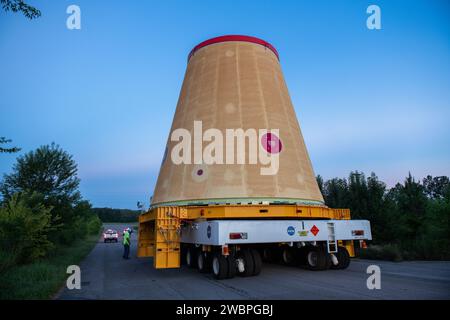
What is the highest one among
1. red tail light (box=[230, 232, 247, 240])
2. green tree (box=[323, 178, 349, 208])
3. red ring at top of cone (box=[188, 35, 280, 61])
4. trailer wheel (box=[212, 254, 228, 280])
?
red ring at top of cone (box=[188, 35, 280, 61])

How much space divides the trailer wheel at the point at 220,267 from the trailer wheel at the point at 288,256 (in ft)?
12.6

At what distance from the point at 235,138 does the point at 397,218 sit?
1531cm

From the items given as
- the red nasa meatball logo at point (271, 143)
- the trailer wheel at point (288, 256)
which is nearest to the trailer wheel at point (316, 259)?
the trailer wheel at point (288, 256)

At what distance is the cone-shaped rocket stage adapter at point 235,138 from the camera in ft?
35.3

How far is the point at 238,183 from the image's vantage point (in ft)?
34.8

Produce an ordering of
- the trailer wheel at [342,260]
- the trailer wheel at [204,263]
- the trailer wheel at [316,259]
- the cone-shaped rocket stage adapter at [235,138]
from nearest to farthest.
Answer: the trailer wheel at [204,263]
the trailer wheel at [316,259]
the trailer wheel at [342,260]
the cone-shaped rocket stage adapter at [235,138]

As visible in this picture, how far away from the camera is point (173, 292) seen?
7180mm

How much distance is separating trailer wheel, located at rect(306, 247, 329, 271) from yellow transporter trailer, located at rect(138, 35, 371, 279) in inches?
1.3

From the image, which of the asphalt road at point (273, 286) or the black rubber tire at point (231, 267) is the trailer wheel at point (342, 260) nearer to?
the asphalt road at point (273, 286)

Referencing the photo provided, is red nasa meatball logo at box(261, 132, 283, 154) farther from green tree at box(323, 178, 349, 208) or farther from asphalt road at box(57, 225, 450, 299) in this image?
green tree at box(323, 178, 349, 208)

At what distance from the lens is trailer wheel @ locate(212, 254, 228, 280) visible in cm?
858

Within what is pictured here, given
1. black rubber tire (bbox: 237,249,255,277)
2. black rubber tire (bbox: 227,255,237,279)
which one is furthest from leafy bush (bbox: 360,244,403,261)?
black rubber tire (bbox: 227,255,237,279)
